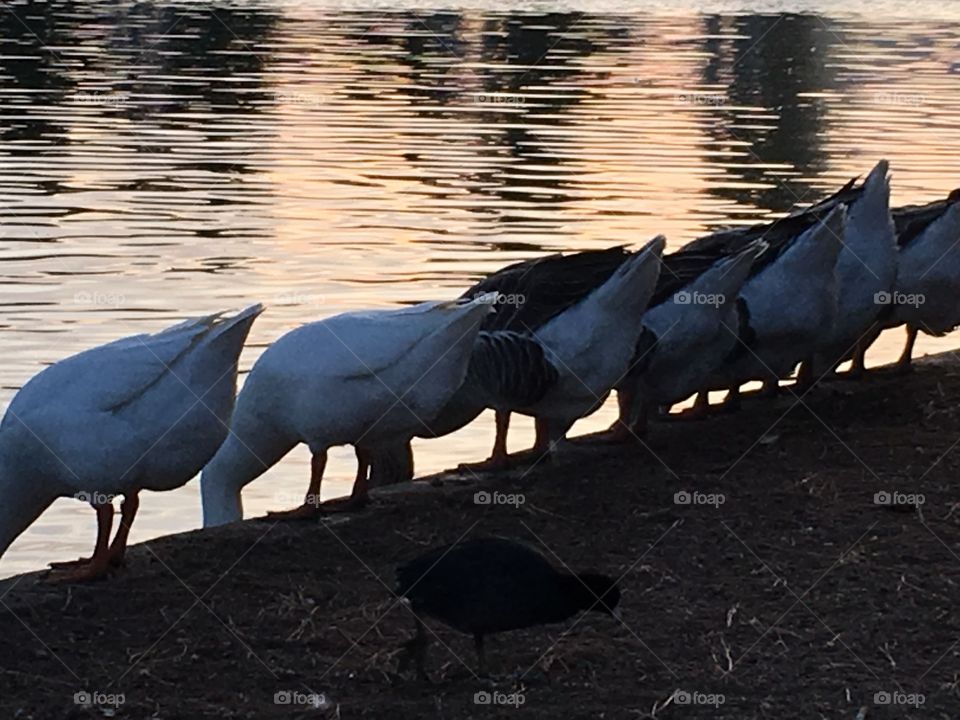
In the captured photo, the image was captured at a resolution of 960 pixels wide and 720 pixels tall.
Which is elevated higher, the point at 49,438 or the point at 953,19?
the point at 49,438

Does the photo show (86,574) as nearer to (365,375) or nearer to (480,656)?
(365,375)

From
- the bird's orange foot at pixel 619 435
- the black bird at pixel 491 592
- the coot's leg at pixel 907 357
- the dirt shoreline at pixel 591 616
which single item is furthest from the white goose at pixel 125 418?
the coot's leg at pixel 907 357

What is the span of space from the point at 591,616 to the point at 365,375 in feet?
4.96

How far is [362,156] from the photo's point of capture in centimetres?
2216

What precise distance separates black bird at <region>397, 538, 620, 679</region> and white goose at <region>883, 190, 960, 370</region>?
17.5 ft

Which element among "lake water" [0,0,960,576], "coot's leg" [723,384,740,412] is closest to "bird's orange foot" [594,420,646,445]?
"coot's leg" [723,384,740,412]

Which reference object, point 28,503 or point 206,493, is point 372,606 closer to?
point 28,503

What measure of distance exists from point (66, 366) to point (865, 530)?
10.8 ft

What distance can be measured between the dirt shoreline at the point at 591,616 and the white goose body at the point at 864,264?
1.42 m

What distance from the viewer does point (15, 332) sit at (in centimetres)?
1276

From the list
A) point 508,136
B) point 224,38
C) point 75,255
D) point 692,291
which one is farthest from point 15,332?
point 224,38

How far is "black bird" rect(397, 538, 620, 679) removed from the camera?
6199 mm

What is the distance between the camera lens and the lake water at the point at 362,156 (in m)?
14.0

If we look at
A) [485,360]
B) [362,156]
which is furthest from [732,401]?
[362,156]
